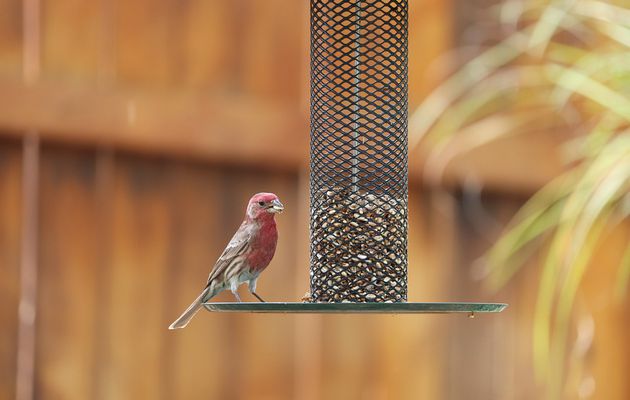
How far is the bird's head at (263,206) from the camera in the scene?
291 cm

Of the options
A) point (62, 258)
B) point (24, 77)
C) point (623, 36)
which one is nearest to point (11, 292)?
point (62, 258)

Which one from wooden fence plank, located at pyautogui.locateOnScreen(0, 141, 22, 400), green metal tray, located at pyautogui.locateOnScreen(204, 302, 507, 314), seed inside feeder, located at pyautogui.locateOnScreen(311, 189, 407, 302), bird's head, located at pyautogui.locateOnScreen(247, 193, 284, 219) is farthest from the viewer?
wooden fence plank, located at pyautogui.locateOnScreen(0, 141, 22, 400)

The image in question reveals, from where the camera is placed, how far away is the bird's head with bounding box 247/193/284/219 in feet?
9.54

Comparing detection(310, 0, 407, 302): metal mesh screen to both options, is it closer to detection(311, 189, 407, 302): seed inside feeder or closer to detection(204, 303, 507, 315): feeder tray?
detection(311, 189, 407, 302): seed inside feeder

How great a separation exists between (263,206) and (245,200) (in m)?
0.81

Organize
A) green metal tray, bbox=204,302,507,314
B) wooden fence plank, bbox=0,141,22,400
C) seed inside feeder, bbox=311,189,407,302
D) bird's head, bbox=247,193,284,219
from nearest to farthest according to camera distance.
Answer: green metal tray, bbox=204,302,507,314
seed inside feeder, bbox=311,189,407,302
bird's head, bbox=247,193,284,219
wooden fence plank, bbox=0,141,22,400

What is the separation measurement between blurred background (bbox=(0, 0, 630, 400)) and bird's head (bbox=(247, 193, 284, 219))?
1.99 feet

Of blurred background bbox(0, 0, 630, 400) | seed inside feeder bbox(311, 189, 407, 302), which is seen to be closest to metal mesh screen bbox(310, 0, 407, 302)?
seed inside feeder bbox(311, 189, 407, 302)

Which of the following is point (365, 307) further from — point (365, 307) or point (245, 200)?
point (245, 200)

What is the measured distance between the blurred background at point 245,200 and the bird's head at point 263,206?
0.61 meters

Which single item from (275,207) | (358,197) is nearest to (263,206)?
(275,207)

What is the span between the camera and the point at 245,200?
3750mm

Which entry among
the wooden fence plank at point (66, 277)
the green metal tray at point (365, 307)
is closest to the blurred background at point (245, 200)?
Result: the wooden fence plank at point (66, 277)

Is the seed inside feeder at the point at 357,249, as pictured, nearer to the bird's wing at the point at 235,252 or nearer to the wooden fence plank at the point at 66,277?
the bird's wing at the point at 235,252
